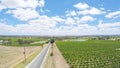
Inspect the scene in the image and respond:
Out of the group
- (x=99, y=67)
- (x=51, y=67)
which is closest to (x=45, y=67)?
(x=51, y=67)

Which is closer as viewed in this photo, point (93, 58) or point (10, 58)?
point (93, 58)

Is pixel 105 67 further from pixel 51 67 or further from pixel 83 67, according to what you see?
pixel 51 67

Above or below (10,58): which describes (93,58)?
above

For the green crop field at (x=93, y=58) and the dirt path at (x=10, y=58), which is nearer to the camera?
the green crop field at (x=93, y=58)

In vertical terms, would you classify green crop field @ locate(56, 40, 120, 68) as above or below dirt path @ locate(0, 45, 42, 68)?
above

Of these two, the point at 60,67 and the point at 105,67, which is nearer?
the point at 105,67

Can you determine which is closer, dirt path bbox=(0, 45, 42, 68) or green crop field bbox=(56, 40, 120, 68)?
green crop field bbox=(56, 40, 120, 68)

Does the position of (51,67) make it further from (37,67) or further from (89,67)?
(89,67)

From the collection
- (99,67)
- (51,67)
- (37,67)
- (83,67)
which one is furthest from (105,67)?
(37,67)

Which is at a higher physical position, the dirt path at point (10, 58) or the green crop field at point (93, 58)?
the green crop field at point (93, 58)
